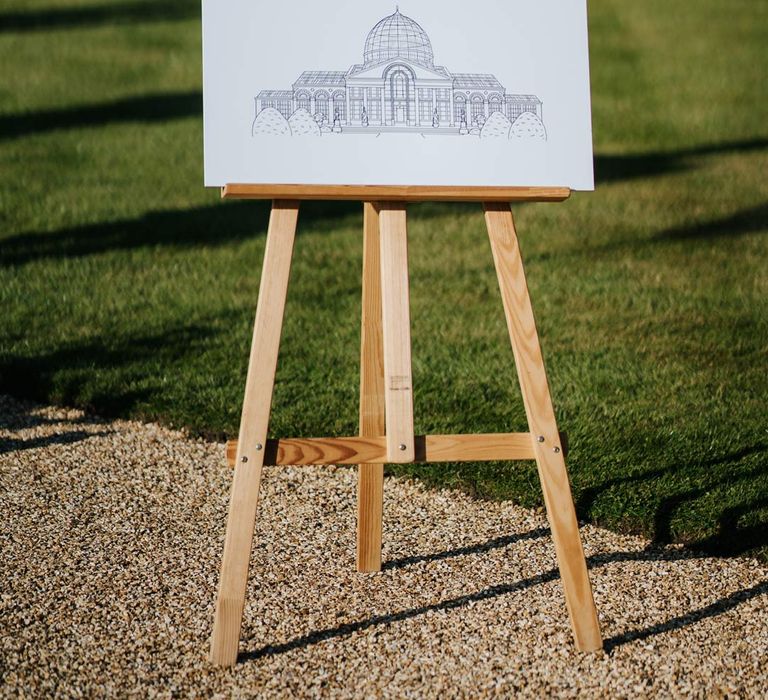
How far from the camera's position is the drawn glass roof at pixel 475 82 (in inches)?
152

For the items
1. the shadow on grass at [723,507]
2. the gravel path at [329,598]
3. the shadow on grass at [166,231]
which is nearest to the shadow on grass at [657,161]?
the shadow on grass at [166,231]

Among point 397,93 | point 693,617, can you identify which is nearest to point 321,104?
point 397,93

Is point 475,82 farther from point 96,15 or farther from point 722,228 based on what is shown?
point 96,15

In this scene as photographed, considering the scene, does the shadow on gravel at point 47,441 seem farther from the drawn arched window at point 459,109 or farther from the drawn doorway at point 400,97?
the drawn arched window at point 459,109

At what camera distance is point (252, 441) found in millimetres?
3590

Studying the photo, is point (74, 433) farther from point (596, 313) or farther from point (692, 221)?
Result: point (692, 221)

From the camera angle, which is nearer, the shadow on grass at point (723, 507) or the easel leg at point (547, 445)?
the easel leg at point (547, 445)

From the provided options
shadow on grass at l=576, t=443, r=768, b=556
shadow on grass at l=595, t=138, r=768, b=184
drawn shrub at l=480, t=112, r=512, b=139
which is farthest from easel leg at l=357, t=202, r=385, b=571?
shadow on grass at l=595, t=138, r=768, b=184

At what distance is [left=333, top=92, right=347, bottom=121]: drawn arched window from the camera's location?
377cm

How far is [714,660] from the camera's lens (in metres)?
3.77

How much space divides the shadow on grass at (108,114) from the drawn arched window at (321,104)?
9.64 m

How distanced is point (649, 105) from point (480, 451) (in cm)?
1129

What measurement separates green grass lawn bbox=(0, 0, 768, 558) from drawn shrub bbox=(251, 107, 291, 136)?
2.15 metres

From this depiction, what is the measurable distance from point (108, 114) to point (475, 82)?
1053 cm
